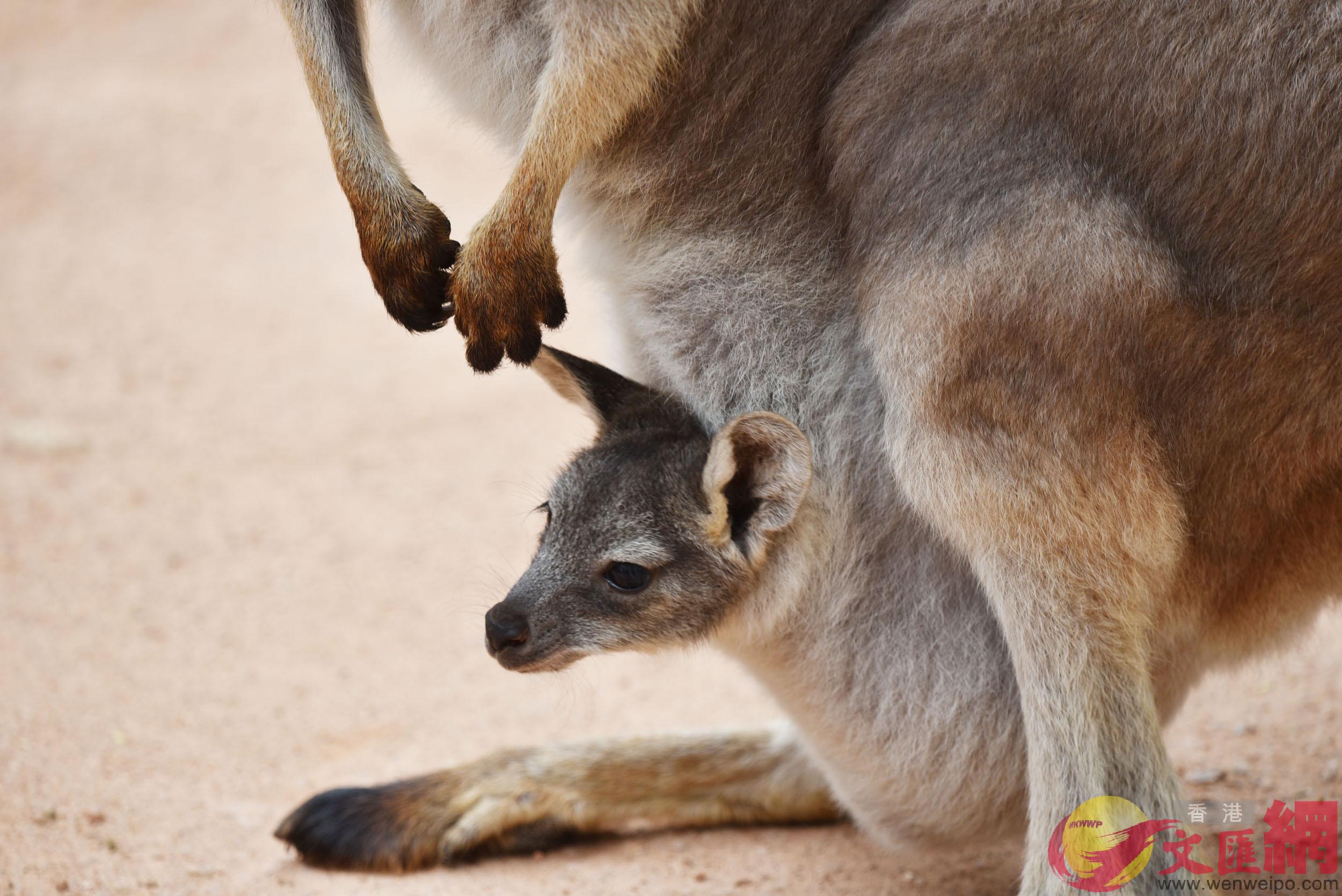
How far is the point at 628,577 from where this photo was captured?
88.7 inches

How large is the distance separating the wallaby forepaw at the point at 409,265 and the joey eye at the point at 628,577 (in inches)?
20.1

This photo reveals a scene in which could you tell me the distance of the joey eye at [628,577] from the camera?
225 cm

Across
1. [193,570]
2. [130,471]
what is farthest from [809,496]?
[130,471]

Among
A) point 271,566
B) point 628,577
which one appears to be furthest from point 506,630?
point 271,566

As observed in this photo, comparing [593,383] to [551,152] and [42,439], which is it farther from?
[42,439]

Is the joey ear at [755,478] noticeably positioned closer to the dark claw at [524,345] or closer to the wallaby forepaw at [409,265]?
the dark claw at [524,345]

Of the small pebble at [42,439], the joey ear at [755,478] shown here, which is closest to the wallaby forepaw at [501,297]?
the joey ear at [755,478]

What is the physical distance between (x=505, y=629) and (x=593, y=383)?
0.49 m

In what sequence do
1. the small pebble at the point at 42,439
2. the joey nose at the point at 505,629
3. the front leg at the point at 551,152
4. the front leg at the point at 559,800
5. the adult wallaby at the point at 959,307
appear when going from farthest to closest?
the small pebble at the point at 42,439 < the front leg at the point at 559,800 < the joey nose at the point at 505,629 < the front leg at the point at 551,152 < the adult wallaby at the point at 959,307

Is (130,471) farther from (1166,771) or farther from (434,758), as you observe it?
(1166,771)

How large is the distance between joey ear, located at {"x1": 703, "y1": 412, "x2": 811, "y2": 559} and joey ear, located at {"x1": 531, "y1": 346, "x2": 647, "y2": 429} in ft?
0.85

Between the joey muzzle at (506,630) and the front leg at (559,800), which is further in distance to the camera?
the front leg at (559,800)

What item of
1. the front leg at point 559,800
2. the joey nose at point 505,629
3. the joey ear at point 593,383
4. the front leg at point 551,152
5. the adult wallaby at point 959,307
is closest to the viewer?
the adult wallaby at point 959,307

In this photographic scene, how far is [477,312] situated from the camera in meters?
2.15
